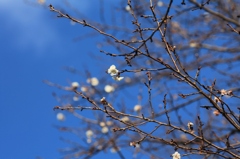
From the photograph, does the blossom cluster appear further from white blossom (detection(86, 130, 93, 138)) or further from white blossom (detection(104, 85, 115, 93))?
white blossom (detection(104, 85, 115, 93))

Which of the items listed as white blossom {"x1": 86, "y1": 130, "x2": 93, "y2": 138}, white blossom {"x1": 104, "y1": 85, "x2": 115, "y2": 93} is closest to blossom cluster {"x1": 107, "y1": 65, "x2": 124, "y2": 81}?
white blossom {"x1": 86, "y1": 130, "x2": 93, "y2": 138}

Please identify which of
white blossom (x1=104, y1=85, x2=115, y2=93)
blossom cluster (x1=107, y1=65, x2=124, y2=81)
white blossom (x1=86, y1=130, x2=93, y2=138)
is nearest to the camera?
blossom cluster (x1=107, y1=65, x2=124, y2=81)

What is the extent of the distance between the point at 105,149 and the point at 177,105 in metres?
1.45

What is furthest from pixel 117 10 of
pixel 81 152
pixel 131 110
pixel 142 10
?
pixel 81 152

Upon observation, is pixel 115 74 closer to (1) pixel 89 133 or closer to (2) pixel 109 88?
(1) pixel 89 133

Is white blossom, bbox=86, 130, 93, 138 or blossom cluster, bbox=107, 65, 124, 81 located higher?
white blossom, bbox=86, 130, 93, 138

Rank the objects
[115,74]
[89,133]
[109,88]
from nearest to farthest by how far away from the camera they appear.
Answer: [115,74] < [89,133] < [109,88]

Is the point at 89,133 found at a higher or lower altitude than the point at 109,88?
lower

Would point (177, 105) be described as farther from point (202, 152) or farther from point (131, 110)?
point (202, 152)

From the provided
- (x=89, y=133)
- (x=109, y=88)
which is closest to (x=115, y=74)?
(x=89, y=133)

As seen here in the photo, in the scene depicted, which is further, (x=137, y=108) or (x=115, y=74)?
(x=137, y=108)

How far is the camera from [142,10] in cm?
432

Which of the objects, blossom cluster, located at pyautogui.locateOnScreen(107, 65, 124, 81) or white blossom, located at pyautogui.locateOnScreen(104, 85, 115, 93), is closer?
blossom cluster, located at pyautogui.locateOnScreen(107, 65, 124, 81)

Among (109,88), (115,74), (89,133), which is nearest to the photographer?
(115,74)
